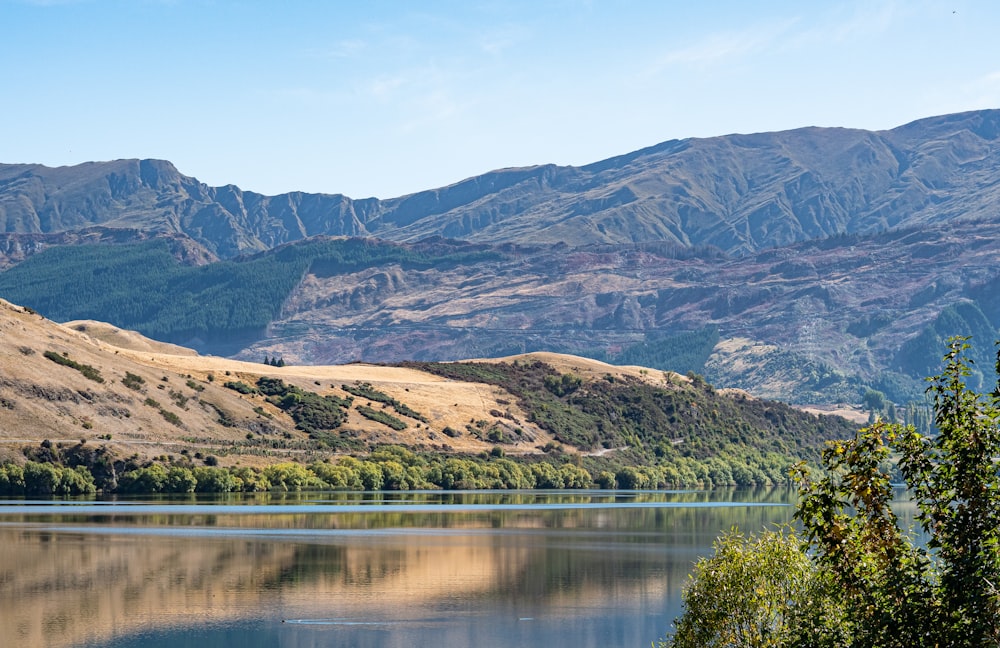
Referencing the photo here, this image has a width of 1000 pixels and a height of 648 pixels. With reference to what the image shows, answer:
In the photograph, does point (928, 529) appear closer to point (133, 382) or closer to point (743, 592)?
point (743, 592)

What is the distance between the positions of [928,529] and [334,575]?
58.4 metres

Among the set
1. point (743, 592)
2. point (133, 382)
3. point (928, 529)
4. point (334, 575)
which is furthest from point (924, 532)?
point (133, 382)

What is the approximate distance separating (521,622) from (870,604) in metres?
41.3

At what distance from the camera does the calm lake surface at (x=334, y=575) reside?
66.8 m

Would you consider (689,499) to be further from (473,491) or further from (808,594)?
(808,594)

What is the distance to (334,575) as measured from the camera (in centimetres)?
8619

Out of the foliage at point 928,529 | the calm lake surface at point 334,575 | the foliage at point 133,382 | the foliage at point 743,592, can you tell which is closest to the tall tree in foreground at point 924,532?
the foliage at point 928,529

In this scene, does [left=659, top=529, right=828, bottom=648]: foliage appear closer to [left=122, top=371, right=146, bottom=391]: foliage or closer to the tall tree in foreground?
the tall tree in foreground

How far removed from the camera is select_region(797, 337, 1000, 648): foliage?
30.4 m

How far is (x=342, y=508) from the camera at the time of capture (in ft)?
473

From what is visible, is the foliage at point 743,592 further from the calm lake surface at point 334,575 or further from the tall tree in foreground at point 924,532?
the calm lake surface at point 334,575

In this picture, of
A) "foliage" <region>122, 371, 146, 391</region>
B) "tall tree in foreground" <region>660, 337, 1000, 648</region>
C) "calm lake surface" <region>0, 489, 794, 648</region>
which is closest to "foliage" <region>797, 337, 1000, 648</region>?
"tall tree in foreground" <region>660, 337, 1000, 648</region>

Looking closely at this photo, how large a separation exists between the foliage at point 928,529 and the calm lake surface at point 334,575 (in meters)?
34.0

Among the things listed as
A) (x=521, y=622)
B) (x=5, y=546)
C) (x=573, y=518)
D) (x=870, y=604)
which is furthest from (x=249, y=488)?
(x=870, y=604)
